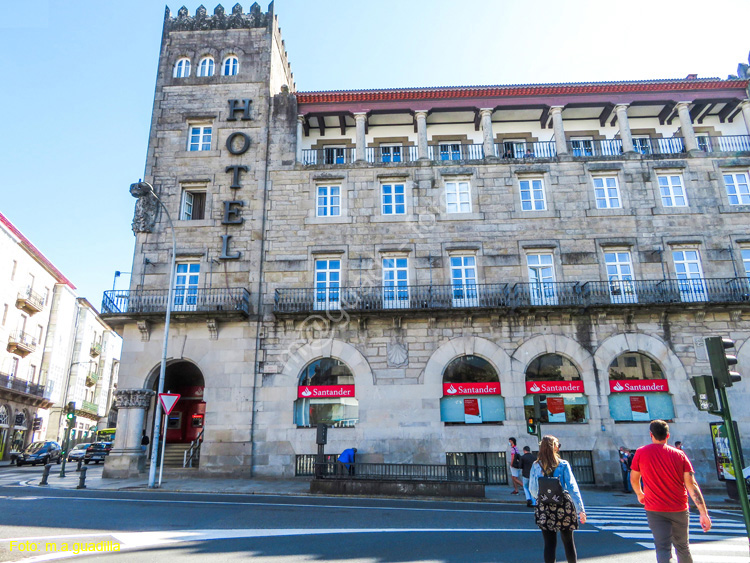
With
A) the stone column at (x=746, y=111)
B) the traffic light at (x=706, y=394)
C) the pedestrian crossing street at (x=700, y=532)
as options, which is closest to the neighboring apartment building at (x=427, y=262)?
the stone column at (x=746, y=111)

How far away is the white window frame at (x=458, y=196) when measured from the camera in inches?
976

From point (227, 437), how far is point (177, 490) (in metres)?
4.42

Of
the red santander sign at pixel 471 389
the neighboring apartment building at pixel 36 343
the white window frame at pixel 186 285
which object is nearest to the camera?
the red santander sign at pixel 471 389

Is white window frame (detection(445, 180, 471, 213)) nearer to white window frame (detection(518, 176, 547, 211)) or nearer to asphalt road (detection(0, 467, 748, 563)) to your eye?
white window frame (detection(518, 176, 547, 211))

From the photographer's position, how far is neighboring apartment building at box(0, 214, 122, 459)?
40.6 meters

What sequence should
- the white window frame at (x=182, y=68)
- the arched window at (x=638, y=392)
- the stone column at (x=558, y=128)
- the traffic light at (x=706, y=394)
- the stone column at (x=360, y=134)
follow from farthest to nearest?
1. the white window frame at (x=182, y=68)
2. the stone column at (x=360, y=134)
3. the stone column at (x=558, y=128)
4. the arched window at (x=638, y=392)
5. the traffic light at (x=706, y=394)

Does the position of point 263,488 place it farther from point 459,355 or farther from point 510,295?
point 510,295

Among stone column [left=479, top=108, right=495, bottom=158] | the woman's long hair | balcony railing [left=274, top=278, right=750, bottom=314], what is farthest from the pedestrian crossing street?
stone column [left=479, top=108, right=495, bottom=158]

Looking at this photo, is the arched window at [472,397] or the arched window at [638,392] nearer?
the arched window at [638,392]

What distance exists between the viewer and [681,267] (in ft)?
76.8

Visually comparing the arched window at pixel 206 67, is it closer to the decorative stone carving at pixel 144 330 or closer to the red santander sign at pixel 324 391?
the decorative stone carving at pixel 144 330

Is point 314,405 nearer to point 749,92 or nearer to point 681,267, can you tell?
point 681,267

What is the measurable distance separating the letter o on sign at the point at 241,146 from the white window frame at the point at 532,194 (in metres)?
13.4

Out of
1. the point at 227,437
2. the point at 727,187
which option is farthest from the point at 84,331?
the point at 727,187
